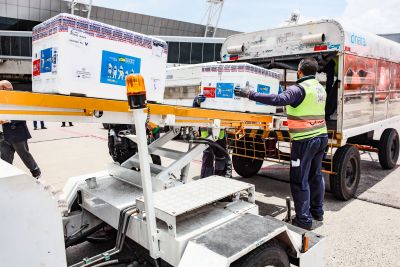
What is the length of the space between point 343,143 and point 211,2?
49.8 meters

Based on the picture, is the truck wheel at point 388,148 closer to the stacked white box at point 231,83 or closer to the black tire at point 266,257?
the stacked white box at point 231,83

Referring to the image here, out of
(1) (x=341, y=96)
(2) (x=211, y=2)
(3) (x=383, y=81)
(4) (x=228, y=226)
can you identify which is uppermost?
(2) (x=211, y=2)

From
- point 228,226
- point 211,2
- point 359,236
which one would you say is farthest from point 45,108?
point 211,2

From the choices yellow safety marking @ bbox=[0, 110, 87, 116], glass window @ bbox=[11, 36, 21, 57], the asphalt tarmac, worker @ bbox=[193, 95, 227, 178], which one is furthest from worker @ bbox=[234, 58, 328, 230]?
glass window @ bbox=[11, 36, 21, 57]

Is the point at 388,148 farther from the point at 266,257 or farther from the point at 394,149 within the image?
the point at 266,257

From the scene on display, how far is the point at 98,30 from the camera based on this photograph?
2.16 meters

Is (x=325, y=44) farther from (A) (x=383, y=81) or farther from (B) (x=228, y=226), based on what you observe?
(B) (x=228, y=226)

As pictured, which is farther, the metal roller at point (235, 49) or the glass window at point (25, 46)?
the glass window at point (25, 46)

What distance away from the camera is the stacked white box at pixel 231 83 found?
392 cm

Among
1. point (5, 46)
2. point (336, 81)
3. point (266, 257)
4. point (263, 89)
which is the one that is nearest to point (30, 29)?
point (5, 46)

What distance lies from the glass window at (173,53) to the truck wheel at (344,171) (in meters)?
25.9

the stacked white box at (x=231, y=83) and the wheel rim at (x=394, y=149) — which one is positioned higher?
the stacked white box at (x=231, y=83)

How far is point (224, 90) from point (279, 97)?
0.76 meters

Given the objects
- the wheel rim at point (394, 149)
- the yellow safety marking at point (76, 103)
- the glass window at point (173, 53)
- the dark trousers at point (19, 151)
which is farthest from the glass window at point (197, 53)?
the yellow safety marking at point (76, 103)
